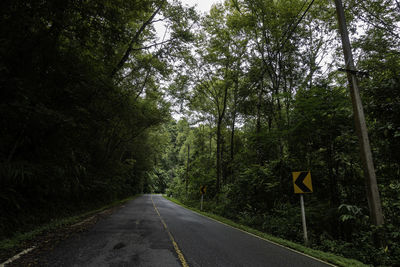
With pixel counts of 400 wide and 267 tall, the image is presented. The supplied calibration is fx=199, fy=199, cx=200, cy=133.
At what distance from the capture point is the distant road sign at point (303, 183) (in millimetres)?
6789

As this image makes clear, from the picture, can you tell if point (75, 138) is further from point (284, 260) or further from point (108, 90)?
point (284, 260)

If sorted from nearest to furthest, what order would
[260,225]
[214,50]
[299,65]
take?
[260,225], [299,65], [214,50]

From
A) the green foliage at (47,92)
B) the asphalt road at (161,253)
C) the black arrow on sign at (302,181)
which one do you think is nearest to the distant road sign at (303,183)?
the black arrow on sign at (302,181)

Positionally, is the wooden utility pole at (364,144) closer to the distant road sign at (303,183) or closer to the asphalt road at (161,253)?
the distant road sign at (303,183)

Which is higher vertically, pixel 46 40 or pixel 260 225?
pixel 46 40

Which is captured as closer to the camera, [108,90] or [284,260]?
[284,260]

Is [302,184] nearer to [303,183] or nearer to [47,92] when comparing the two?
[303,183]

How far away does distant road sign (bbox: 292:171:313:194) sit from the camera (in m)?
6.79

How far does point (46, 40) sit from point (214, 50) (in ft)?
41.1

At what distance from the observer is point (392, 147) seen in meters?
5.15

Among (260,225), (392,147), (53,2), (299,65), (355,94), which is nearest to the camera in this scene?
(53,2)

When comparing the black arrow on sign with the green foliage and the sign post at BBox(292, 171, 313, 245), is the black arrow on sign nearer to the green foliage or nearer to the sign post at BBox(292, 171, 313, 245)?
the sign post at BBox(292, 171, 313, 245)

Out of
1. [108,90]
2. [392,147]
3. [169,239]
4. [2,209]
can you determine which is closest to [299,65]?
[392,147]

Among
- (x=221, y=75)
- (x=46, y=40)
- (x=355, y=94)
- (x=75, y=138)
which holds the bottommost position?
(x=75, y=138)
